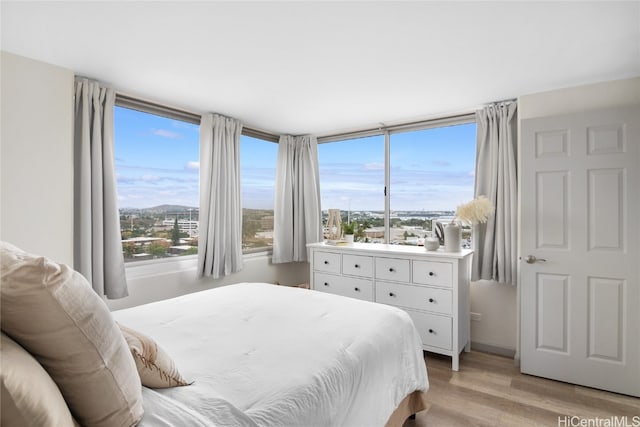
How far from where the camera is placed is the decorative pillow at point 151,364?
1104 mm

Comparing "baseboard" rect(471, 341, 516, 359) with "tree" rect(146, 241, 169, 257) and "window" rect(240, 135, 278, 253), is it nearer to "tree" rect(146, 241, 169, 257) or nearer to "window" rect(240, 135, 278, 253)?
"window" rect(240, 135, 278, 253)

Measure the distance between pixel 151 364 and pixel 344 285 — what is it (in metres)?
2.63

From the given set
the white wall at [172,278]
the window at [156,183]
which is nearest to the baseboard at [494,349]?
the white wall at [172,278]

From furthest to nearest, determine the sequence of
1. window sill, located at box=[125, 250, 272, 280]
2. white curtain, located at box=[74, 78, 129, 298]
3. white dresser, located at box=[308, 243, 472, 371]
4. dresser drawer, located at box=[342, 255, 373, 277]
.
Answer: dresser drawer, located at box=[342, 255, 373, 277] < window sill, located at box=[125, 250, 272, 280] < white dresser, located at box=[308, 243, 472, 371] < white curtain, located at box=[74, 78, 129, 298]

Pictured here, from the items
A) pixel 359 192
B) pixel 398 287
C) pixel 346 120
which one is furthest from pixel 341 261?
pixel 346 120

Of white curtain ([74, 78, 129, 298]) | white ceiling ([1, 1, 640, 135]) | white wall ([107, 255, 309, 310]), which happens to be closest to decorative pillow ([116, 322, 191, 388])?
white ceiling ([1, 1, 640, 135])

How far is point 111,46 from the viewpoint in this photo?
7.00 ft

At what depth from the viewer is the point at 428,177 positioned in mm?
3852

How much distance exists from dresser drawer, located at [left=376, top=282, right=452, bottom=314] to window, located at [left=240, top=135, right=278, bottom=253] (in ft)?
5.82

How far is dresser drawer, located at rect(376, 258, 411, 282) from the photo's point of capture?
3223mm

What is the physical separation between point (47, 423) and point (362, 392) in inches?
47.0

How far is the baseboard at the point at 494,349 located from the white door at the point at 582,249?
35cm

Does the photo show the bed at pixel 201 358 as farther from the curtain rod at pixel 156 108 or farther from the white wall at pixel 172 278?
the curtain rod at pixel 156 108

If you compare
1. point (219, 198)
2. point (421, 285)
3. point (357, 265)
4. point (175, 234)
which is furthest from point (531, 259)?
point (175, 234)
